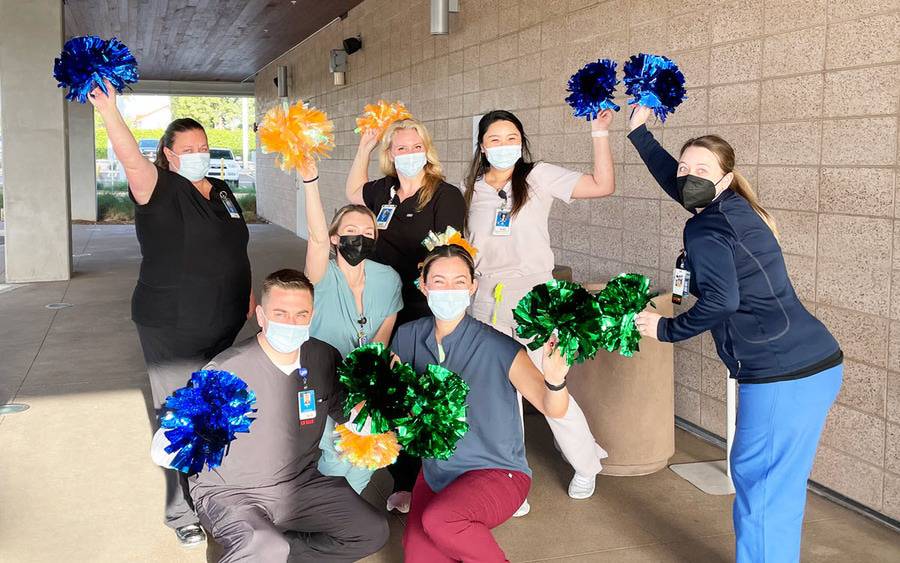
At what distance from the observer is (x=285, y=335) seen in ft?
9.43

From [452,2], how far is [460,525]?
623cm

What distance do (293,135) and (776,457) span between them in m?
1.95

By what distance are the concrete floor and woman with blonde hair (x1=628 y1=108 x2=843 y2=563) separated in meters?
0.65

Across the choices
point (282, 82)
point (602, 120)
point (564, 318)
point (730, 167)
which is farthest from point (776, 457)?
point (282, 82)

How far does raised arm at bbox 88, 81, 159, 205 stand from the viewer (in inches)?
115

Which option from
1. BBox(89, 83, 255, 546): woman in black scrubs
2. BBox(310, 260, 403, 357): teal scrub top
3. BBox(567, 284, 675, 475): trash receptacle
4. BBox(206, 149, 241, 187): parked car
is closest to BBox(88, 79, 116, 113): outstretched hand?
BBox(89, 83, 255, 546): woman in black scrubs

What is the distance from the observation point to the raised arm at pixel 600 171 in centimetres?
369

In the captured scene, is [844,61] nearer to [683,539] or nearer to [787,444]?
[787,444]

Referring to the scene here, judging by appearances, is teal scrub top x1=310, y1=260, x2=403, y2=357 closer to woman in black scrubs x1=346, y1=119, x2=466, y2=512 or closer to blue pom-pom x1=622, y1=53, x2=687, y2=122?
woman in black scrubs x1=346, y1=119, x2=466, y2=512

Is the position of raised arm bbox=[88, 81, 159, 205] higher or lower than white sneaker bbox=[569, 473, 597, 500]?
higher

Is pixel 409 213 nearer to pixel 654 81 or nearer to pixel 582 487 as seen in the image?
pixel 654 81

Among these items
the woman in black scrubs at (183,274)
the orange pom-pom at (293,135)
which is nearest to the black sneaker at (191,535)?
the woman in black scrubs at (183,274)

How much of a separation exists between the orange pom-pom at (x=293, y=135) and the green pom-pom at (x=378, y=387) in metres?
0.80

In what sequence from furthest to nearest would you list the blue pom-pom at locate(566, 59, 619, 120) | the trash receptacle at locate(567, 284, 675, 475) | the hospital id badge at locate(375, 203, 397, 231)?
the trash receptacle at locate(567, 284, 675, 475) → the hospital id badge at locate(375, 203, 397, 231) → the blue pom-pom at locate(566, 59, 619, 120)
